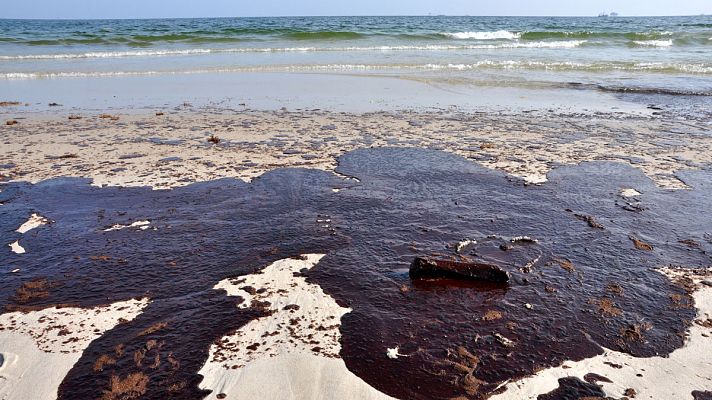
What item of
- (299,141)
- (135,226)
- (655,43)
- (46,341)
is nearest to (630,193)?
(299,141)

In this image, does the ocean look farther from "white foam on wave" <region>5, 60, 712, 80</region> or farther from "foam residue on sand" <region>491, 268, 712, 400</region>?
"foam residue on sand" <region>491, 268, 712, 400</region>

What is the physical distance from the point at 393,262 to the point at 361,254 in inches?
9.5

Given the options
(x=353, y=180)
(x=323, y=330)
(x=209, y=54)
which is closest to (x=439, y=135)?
(x=353, y=180)

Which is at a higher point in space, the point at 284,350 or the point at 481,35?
the point at 481,35

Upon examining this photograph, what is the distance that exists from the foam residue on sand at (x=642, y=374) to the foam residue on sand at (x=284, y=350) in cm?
74

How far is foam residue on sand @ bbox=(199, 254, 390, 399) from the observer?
88.4 inches

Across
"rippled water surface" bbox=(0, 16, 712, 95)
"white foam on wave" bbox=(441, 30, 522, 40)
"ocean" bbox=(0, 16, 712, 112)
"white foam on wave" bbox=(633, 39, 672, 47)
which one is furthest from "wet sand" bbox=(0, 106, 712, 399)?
"white foam on wave" bbox=(441, 30, 522, 40)

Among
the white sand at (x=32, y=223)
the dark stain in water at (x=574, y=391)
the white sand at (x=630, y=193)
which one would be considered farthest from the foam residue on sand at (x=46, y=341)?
the white sand at (x=630, y=193)

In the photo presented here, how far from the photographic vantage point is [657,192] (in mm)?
4645

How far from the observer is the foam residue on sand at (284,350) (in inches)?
88.4

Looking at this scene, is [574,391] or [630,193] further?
[630,193]

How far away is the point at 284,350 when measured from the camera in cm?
249

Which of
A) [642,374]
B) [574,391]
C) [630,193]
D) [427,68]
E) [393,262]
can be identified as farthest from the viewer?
[427,68]

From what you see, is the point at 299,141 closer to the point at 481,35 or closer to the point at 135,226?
the point at 135,226
